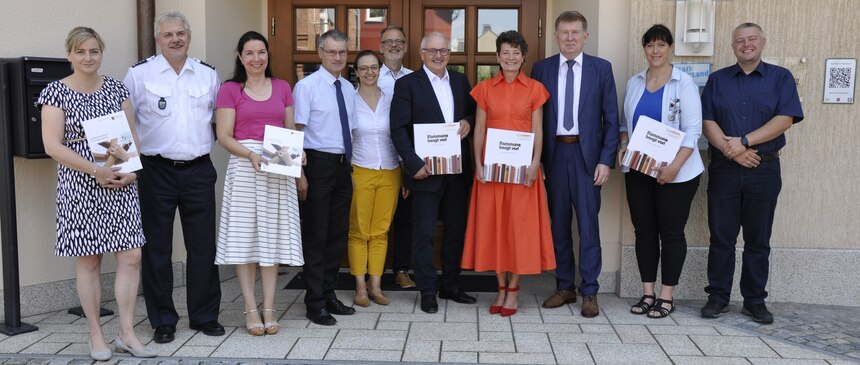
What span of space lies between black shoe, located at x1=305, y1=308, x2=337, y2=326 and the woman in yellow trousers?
0.47 metres

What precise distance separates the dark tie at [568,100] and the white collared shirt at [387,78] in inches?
44.0

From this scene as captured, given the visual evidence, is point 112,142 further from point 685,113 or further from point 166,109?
point 685,113

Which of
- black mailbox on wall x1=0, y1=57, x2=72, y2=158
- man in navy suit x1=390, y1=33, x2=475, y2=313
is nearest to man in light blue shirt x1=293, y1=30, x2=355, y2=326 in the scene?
man in navy suit x1=390, y1=33, x2=475, y2=313

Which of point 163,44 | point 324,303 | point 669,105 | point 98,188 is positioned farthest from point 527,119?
point 98,188

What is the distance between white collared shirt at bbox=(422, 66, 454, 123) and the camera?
4922 mm

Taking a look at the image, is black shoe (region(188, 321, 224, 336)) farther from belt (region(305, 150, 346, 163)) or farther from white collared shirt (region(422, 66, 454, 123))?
white collared shirt (region(422, 66, 454, 123))

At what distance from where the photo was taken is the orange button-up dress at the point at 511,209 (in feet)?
15.6

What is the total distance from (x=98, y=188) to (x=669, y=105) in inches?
132

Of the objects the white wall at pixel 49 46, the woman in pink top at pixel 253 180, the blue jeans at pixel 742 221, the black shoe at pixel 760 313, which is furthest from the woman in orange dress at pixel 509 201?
the white wall at pixel 49 46

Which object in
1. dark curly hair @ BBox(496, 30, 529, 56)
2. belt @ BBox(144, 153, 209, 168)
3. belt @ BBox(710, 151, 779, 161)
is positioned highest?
dark curly hair @ BBox(496, 30, 529, 56)

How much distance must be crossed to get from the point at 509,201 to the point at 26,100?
2.98 m

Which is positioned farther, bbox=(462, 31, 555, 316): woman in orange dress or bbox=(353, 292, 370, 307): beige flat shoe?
bbox=(353, 292, 370, 307): beige flat shoe

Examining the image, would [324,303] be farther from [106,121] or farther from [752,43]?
[752,43]

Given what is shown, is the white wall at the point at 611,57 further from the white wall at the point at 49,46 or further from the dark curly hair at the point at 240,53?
the white wall at the point at 49,46
